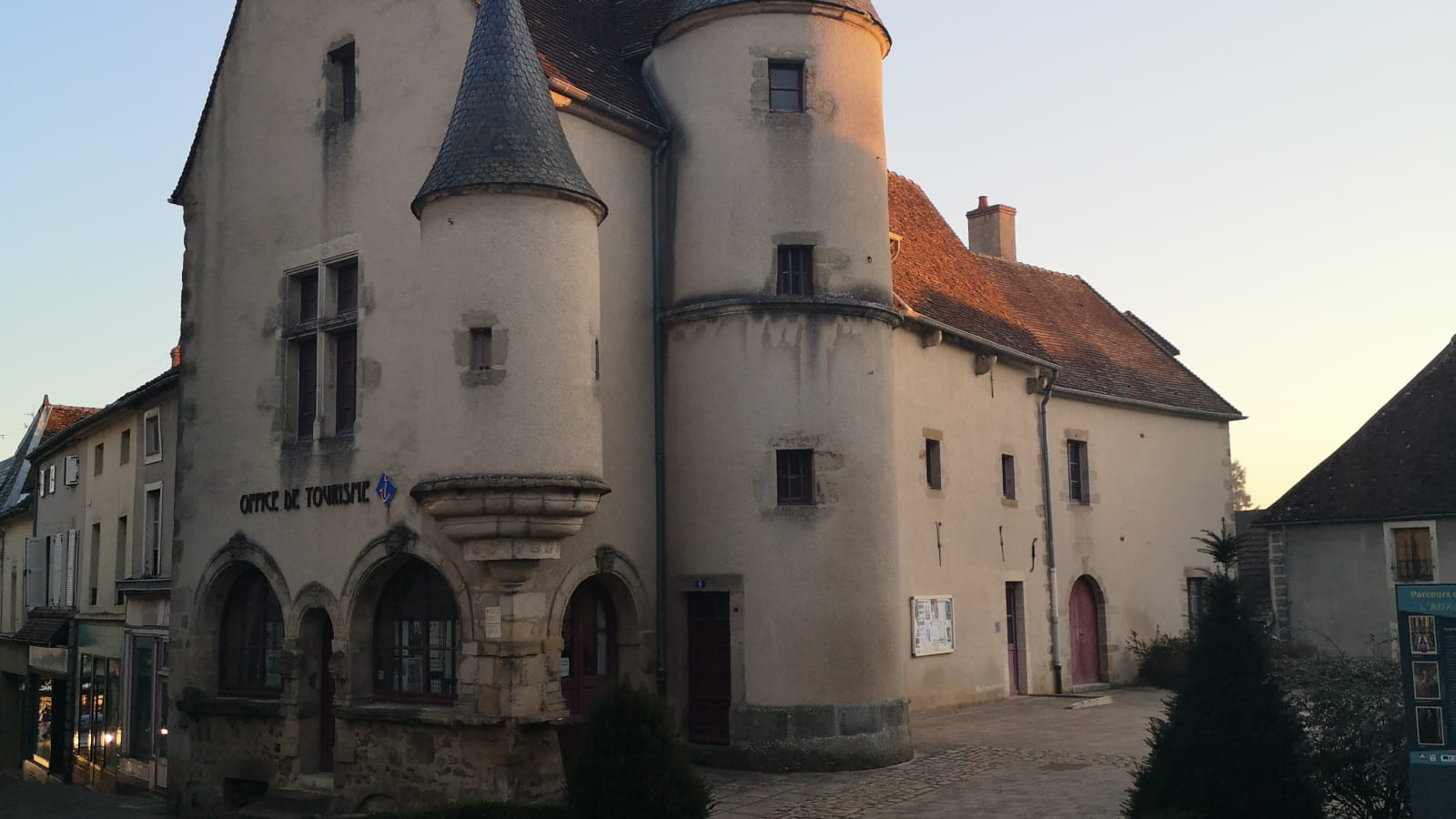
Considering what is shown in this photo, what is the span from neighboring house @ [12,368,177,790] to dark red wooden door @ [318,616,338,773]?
570 centimetres

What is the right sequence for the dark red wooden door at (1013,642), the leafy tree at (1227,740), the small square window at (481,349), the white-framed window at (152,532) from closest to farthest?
the leafy tree at (1227,740) < the small square window at (481,349) < the white-framed window at (152,532) < the dark red wooden door at (1013,642)

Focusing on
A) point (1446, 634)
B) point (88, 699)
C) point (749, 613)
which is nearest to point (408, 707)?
point (749, 613)

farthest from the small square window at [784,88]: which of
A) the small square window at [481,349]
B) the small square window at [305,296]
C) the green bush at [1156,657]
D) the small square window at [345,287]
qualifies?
the green bush at [1156,657]

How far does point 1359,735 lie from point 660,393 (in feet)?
29.5

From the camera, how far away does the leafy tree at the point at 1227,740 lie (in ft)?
32.2

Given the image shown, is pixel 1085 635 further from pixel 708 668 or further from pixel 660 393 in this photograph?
pixel 660 393

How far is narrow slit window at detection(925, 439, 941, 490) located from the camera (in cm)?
2084

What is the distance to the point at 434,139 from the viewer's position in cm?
1571

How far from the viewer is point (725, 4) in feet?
53.4

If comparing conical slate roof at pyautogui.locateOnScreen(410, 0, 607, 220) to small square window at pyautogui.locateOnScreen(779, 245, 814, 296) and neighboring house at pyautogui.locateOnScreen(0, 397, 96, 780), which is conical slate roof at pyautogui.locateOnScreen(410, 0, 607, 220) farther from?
neighboring house at pyautogui.locateOnScreen(0, 397, 96, 780)

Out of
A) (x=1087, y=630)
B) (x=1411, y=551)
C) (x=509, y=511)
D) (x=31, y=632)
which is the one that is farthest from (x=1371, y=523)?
(x=31, y=632)

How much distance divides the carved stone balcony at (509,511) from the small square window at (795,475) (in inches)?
104

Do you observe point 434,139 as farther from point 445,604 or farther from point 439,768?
point 439,768

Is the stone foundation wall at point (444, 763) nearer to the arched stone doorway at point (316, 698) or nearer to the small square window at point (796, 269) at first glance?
the arched stone doorway at point (316, 698)
